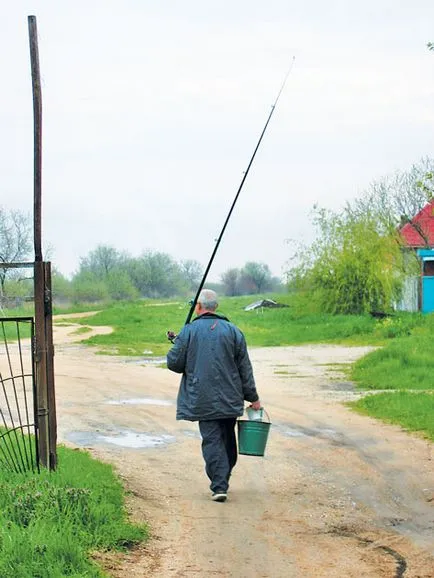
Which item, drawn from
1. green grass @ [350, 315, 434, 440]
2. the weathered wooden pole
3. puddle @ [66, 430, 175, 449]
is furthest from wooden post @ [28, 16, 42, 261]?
green grass @ [350, 315, 434, 440]

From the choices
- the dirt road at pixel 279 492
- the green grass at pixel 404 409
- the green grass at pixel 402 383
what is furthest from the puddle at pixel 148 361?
the green grass at pixel 404 409

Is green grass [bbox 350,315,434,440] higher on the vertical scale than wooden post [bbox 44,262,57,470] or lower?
lower

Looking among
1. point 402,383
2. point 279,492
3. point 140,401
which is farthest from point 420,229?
point 279,492

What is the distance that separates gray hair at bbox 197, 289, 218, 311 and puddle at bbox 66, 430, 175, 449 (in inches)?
127

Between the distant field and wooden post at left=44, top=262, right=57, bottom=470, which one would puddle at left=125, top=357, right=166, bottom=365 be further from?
wooden post at left=44, top=262, right=57, bottom=470

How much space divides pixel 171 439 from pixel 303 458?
6.51 feet

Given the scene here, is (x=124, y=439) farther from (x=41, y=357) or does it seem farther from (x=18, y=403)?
(x=41, y=357)

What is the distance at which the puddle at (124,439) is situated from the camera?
12.6 meters

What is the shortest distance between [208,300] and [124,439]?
383 centimetres

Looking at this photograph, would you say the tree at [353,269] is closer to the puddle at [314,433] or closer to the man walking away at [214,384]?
the puddle at [314,433]

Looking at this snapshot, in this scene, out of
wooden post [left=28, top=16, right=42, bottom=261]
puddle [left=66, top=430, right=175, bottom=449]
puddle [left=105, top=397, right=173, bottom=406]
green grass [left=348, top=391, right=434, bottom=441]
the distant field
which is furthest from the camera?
puddle [left=105, top=397, right=173, bottom=406]

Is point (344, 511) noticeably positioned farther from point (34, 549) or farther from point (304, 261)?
point (304, 261)

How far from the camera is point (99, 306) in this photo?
55.7 m

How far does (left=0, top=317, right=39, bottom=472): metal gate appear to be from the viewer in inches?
352
